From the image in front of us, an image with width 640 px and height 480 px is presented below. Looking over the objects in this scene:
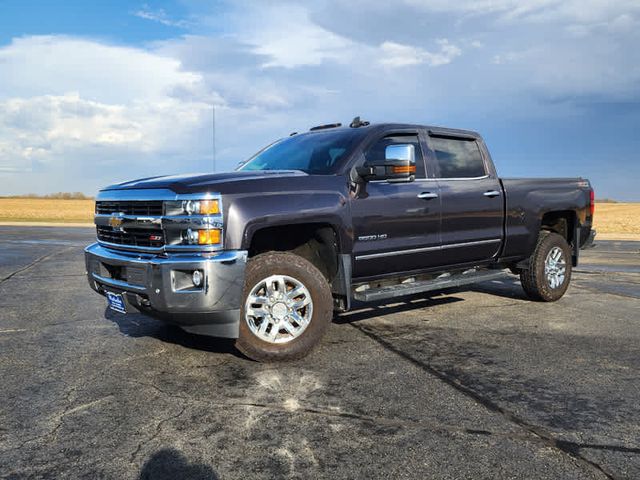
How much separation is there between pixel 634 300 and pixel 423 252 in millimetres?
3703

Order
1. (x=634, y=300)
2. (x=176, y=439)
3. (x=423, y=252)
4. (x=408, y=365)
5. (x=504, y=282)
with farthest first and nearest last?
(x=504, y=282)
(x=634, y=300)
(x=423, y=252)
(x=408, y=365)
(x=176, y=439)

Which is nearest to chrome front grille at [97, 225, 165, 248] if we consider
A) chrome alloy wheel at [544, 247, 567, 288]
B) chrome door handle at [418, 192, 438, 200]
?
chrome door handle at [418, 192, 438, 200]

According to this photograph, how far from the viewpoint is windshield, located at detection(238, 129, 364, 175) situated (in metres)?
5.27

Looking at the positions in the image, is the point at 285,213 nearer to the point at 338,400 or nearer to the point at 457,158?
the point at 338,400

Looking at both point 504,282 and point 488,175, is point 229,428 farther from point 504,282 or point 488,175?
point 504,282

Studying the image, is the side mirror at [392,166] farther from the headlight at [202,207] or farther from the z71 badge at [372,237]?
the headlight at [202,207]

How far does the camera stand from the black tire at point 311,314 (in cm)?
438

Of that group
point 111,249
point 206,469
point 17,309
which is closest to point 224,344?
point 111,249

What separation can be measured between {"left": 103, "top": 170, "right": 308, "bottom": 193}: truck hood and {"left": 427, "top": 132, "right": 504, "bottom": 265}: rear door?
1.79 metres

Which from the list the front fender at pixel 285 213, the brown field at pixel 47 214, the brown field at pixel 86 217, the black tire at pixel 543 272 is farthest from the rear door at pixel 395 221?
the brown field at pixel 47 214

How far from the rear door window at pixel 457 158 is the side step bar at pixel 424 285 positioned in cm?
110

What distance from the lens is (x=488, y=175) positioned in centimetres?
652

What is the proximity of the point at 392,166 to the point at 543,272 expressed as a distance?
10.8 feet

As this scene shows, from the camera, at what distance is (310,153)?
18.4 feet
